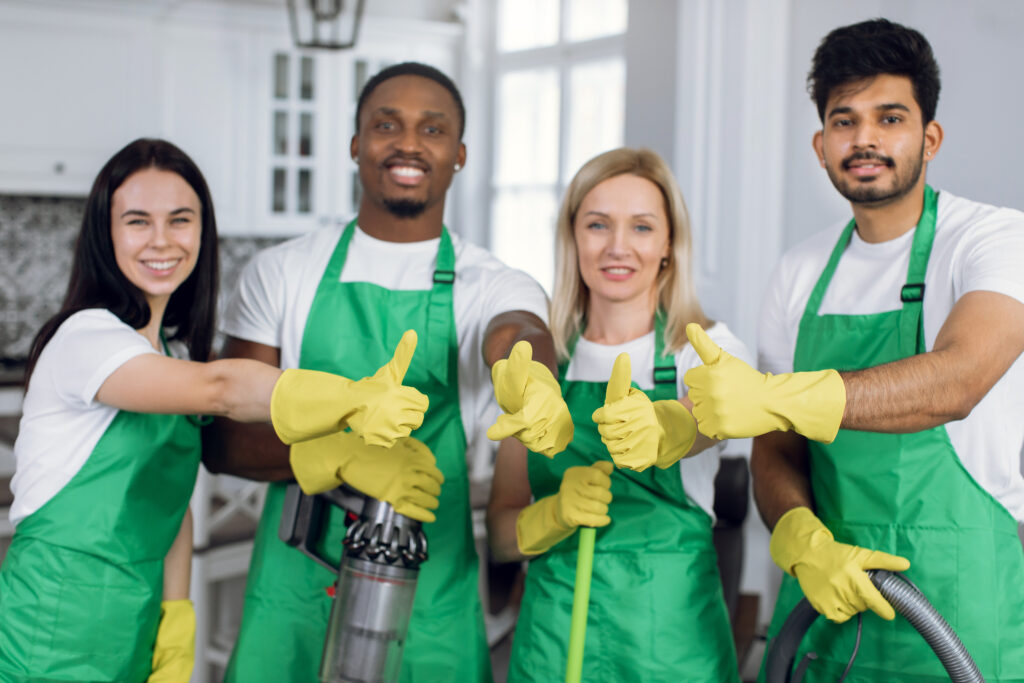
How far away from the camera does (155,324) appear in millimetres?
1600

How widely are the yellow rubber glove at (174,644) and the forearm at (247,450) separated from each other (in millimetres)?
234

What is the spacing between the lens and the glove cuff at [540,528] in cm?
151

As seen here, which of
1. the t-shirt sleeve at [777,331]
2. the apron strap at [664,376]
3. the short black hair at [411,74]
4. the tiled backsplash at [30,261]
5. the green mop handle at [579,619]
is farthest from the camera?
the tiled backsplash at [30,261]

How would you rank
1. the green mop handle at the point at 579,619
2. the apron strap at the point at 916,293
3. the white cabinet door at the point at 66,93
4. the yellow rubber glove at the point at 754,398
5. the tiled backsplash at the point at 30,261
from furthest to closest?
the tiled backsplash at the point at 30,261, the white cabinet door at the point at 66,93, the apron strap at the point at 916,293, the green mop handle at the point at 579,619, the yellow rubber glove at the point at 754,398

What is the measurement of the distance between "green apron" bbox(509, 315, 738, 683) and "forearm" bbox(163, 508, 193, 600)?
569 mm

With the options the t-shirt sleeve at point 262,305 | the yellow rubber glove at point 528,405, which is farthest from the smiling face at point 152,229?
the yellow rubber glove at point 528,405

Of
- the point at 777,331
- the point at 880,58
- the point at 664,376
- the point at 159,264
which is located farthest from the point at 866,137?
the point at 159,264

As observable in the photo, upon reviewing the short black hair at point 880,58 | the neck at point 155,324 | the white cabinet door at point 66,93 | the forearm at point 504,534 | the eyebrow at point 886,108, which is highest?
the white cabinet door at point 66,93

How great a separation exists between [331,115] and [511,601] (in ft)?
7.39

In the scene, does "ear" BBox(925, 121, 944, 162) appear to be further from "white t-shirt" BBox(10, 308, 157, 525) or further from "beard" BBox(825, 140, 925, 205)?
"white t-shirt" BBox(10, 308, 157, 525)

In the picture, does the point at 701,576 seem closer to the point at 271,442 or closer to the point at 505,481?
the point at 505,481

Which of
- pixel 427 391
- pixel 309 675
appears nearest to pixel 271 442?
pixel 427 391

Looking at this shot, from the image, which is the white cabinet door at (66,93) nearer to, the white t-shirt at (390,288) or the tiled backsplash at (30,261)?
the tiled backsplash at (30,261)

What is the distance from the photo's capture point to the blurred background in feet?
7.95
